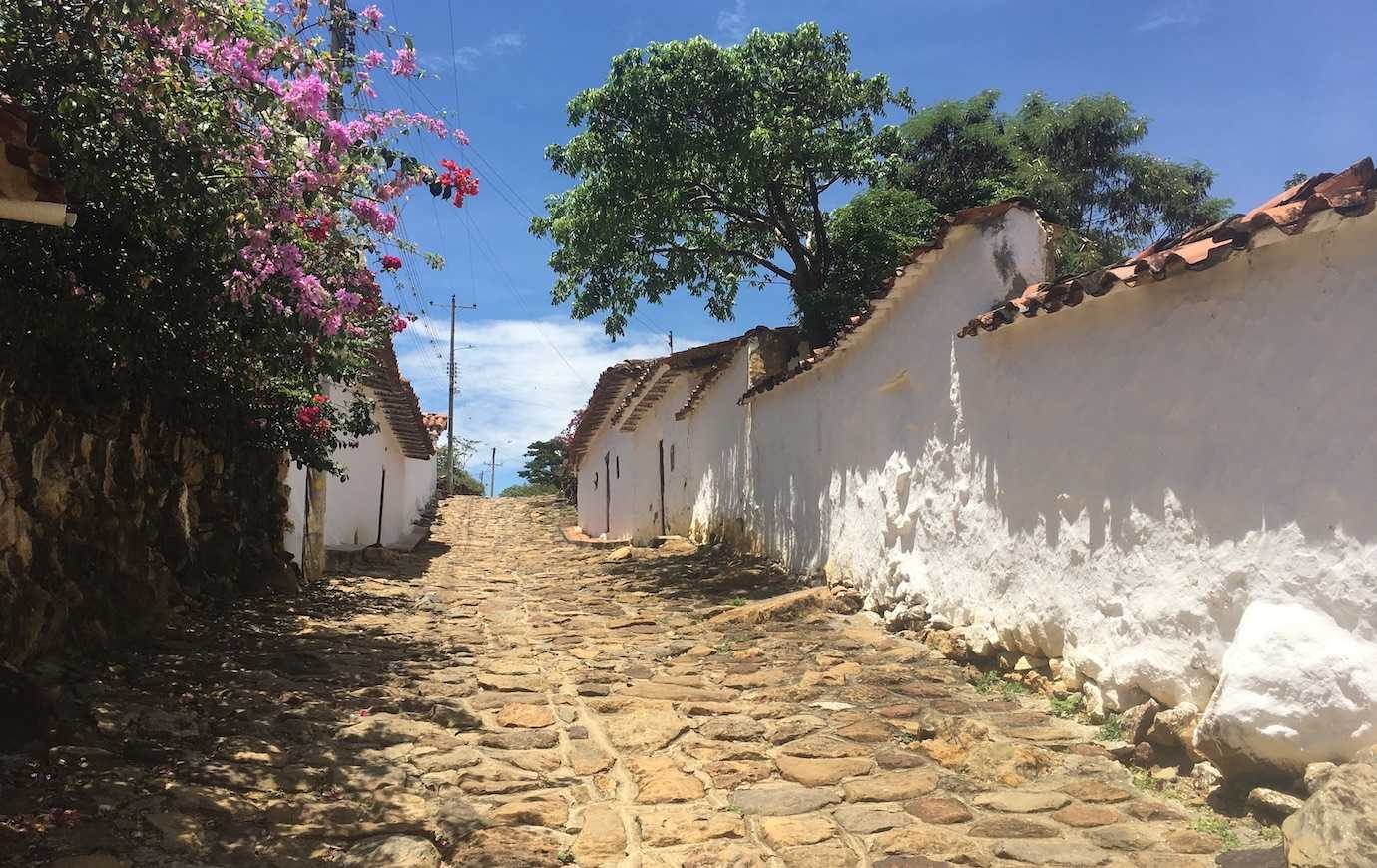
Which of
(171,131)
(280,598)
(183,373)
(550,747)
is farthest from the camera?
(280,598)

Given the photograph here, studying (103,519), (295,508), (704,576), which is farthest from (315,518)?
(103,519)

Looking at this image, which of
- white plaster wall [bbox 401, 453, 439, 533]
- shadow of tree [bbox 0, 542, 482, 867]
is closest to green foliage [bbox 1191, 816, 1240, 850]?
shadow of tree [bbox 0, 542, 482, 867]

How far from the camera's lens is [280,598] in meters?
8.34

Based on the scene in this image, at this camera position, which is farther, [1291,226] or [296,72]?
[296,72]

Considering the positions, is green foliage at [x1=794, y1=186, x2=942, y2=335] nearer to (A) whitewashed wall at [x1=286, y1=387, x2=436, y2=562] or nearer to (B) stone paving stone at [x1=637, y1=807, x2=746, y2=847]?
(A) whitewashed wall at [x1=286, y1=387, x2=436, y2=562]

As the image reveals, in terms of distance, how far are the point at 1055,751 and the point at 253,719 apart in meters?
4.00

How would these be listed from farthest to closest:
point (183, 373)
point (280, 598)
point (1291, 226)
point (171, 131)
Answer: point (280, 598) < point (183, 373) < point (171, 131) < point (1291, 226)

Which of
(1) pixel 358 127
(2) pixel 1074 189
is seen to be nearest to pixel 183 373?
(1) pixel 358 127

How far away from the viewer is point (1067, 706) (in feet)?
15.3

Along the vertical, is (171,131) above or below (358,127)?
below

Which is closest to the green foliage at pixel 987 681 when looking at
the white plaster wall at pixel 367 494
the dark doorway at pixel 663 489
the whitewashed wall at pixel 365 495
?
the whitewashed wall at pixel 365 495

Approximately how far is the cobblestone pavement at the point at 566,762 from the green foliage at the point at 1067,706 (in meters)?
0.07

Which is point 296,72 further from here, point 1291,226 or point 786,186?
point 786,186

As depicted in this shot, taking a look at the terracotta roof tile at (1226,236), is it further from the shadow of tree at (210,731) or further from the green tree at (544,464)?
the green tree at (544,464)
